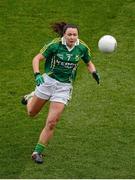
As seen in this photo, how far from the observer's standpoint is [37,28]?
18.5 meters

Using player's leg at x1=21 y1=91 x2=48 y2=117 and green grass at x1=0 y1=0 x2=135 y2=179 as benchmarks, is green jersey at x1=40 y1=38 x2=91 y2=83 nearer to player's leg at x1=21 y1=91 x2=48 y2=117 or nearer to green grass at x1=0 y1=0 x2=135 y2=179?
player's leg at x1=21 y1=91 x2=48 y2=117

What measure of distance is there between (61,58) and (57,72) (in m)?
0.26

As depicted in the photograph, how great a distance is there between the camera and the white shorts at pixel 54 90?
1217 cm

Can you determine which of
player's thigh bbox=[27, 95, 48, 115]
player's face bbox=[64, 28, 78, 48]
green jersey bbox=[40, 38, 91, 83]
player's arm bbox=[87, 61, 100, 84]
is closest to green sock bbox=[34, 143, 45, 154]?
player's thigh bbox=[27, 95, 48, 115]

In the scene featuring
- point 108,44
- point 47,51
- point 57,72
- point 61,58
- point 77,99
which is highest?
point 108,44

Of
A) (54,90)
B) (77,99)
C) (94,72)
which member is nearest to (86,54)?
(94,72)

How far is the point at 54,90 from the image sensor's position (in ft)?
40.3

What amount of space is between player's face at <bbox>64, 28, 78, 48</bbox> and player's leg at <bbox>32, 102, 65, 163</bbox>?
105 centimetres

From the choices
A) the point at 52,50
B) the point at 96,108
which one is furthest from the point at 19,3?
the point at 52,50

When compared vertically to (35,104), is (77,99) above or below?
below

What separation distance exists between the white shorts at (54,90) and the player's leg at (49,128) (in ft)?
0.36

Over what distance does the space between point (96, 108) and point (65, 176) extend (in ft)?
10.2

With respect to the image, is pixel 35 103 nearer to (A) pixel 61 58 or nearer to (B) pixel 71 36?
(A) pixel 61 58

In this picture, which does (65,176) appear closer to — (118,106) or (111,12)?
(118,106)
